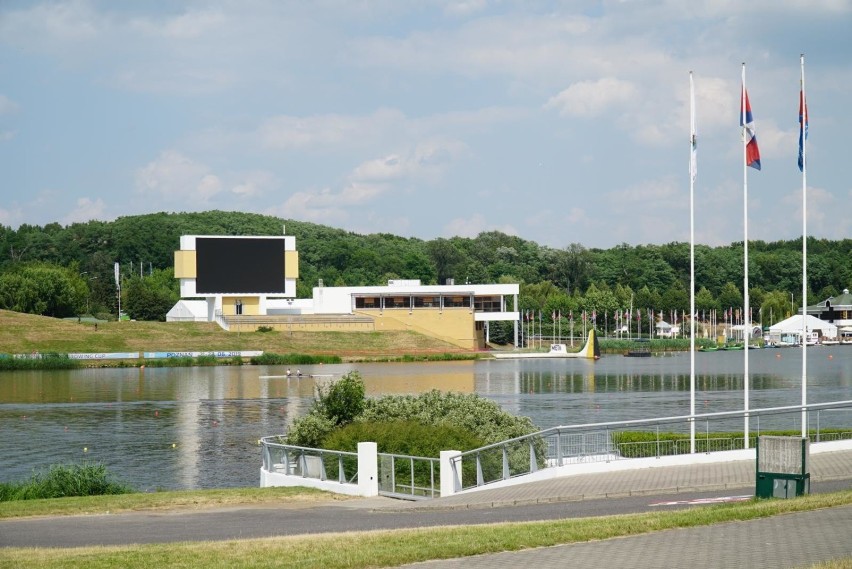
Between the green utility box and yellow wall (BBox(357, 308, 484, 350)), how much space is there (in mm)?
116843

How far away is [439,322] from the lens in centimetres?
13800

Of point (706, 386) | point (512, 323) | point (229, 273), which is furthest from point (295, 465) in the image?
point (512, 323)

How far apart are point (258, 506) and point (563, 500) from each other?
7.37 metres

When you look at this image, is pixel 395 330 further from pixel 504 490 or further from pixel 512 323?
pixel 504 490

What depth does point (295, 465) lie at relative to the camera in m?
30.0

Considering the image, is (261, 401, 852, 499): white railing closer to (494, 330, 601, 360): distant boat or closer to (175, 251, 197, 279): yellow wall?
(175, 251, 197, 279): yellow wall

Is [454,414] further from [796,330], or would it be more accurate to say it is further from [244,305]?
[796,330]

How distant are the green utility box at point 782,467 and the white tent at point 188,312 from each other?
12159 cm

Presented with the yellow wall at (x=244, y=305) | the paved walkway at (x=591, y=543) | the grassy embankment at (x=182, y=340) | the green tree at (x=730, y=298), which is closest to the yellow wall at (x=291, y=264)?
the yellow wall at (x=244, y=305)

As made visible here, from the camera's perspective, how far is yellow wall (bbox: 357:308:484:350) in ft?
450

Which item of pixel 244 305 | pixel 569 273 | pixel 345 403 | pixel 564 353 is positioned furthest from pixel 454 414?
pixel 569 273

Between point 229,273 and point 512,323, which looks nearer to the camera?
point 229,273

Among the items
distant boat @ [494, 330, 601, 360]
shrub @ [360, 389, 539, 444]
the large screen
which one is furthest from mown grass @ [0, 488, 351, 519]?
distant boat @ [494, 330, 601, 360]

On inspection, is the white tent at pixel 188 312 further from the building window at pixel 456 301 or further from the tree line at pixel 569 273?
the building window at pixel 456 301
